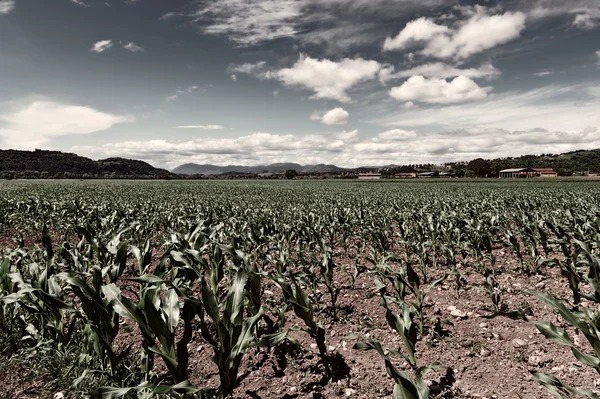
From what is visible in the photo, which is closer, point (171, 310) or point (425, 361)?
point (171, 310)

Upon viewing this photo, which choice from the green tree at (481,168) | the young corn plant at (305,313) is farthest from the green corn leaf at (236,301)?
the green tree at (481,168)

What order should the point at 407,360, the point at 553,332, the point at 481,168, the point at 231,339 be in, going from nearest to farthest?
the point at 553,332
the point at 231,339
the point at 407,360
the point at 481,168

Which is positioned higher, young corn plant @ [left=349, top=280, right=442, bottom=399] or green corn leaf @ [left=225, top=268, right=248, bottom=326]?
green corn leaf @ [left=225, top=268, right=248, bottom=326]

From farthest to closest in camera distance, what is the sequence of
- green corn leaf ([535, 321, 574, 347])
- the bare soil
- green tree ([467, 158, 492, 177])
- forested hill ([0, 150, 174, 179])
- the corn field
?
1. forested hill ([0, 150, 174, 179])
2. green tree ([467, 158, 492, 177])
3. the bare soil
4. the corn field
5. green corn leaf ([535, 321, 574, 347])

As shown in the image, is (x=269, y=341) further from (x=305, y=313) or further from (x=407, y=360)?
(x=407, y=360)

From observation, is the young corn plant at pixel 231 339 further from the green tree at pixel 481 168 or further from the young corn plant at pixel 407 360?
the green tree at pixel 481 168

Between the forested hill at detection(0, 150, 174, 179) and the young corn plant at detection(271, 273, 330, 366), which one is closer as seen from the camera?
the young corn plant at detection(271, 273, 330, 366)

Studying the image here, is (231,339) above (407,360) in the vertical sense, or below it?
above

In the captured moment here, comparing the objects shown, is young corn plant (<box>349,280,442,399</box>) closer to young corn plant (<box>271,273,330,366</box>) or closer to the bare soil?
the bare soil

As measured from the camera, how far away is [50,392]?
335cm

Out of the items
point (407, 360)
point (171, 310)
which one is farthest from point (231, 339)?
point (407, 360)

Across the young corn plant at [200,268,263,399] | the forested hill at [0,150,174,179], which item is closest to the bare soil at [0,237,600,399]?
the young corn plant at [200,268,263,399]

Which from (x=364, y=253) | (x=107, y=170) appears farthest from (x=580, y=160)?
(x=107, y=170)

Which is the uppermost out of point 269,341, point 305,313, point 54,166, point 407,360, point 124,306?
point 54,166
